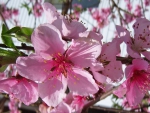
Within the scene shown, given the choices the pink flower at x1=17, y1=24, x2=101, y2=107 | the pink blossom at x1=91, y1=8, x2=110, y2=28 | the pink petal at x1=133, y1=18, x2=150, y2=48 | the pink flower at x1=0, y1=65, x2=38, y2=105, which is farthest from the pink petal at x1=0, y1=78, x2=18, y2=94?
the pink blossom at x1=91, y1=8, x2=110, y2=28

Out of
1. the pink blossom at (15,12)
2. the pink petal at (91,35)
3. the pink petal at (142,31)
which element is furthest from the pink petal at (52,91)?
the pink blossom at (15,12)

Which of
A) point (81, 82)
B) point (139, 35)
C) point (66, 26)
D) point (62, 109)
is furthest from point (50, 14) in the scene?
point (62, 109)

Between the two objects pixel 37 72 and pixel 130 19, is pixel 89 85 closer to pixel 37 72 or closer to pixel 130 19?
pixel 37 72

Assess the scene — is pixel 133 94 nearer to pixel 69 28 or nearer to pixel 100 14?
pixel 69 28

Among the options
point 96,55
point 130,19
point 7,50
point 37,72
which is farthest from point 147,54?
point 130,19

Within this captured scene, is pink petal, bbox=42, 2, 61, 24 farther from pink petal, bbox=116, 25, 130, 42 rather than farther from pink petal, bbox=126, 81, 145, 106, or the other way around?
pink petal, bbox=126, 81, 145, 106

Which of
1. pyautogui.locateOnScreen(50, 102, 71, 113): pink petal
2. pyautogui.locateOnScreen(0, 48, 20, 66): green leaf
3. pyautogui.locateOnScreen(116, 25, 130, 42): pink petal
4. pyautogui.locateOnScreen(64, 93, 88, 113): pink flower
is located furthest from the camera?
pyautogui.locateOnScreen(64, 93, 88, 113): pink flower

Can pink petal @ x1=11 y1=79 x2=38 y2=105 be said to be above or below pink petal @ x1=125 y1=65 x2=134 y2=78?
below
